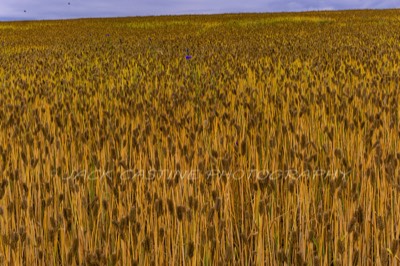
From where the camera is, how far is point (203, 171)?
7.41 feet

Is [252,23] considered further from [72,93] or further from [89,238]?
[89,238]

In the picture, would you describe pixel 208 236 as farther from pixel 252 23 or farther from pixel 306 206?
pixel 252 23

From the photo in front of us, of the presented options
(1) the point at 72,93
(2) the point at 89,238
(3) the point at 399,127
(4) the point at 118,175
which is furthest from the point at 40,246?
(1) the point at 72,93

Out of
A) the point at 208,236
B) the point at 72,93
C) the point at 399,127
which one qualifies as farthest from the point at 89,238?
the point at 72,93

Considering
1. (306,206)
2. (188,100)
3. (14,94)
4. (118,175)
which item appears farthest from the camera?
(14,94)

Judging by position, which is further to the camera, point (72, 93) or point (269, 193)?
point (72, 93)

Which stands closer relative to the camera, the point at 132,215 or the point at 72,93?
the point at 132,215

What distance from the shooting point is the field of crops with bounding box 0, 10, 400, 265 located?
5.76ft

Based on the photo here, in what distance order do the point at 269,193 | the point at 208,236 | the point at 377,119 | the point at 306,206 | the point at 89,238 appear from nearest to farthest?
the point at 208,236, the point at 89,238, the point at 306,206, the point at 269,193, the point at 377,119

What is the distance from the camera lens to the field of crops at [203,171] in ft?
5.76

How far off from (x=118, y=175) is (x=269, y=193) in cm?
75

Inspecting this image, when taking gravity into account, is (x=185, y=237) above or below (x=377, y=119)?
below

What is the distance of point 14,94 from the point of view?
4938 millimetres

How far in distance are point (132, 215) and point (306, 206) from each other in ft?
2.58
